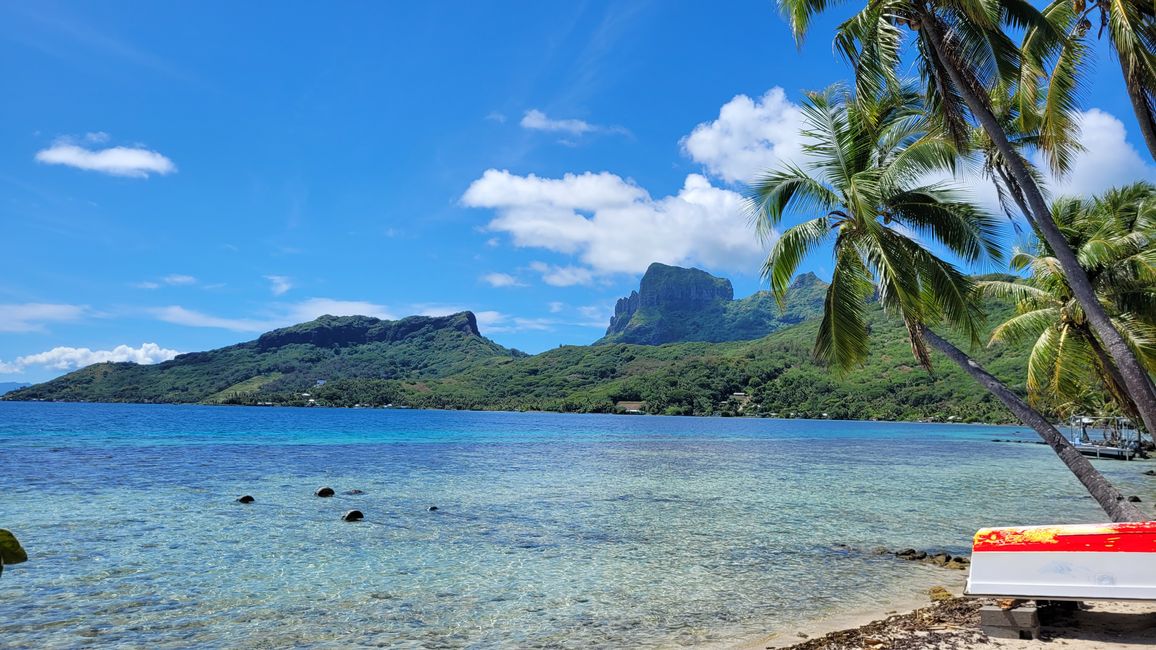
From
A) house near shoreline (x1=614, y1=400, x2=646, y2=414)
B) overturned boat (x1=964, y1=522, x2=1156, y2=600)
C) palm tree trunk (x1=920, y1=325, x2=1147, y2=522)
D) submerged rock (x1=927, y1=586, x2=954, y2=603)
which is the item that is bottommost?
submerged rock (x1=927, y1=586, x2=954, y2=603)

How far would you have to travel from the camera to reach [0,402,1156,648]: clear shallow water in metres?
9.95

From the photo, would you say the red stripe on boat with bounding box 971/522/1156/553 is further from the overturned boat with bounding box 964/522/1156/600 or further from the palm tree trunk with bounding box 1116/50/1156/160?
the palm tree trunk with bounding box 1116/50/1156/160

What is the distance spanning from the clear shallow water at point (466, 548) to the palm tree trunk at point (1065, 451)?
11.5ft

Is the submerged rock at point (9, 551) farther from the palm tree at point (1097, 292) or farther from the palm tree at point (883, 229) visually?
the palm tree at point (1097, 292)

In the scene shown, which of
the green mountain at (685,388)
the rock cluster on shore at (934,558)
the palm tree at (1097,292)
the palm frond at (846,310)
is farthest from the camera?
the green mountain at (685,388)

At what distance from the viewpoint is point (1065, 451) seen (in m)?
10.7

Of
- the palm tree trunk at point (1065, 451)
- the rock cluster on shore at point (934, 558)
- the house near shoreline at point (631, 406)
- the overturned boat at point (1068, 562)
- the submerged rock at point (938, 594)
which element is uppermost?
the house near shoreline at point (631, 406)

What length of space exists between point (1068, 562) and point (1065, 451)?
4.20 meters

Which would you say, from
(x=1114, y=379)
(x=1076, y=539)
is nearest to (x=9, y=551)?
(x=1076, y=539)

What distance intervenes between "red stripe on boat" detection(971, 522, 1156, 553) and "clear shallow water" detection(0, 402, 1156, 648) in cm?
345

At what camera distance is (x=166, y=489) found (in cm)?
2500

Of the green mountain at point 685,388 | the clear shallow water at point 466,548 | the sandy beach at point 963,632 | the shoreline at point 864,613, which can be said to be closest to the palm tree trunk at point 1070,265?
the sandy beach at point 963,632

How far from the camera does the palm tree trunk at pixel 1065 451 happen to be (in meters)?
9.90

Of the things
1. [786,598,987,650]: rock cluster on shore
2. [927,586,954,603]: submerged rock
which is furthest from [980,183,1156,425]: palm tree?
[786,598,987,650]: rock cluster on shore
